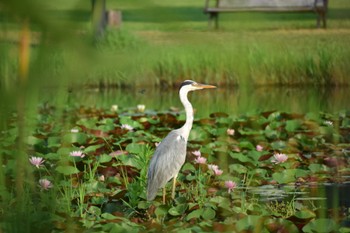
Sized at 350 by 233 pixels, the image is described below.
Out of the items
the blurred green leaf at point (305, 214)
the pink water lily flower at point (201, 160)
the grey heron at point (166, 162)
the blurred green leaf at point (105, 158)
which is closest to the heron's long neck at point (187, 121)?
the grey heron at point (166, 162)

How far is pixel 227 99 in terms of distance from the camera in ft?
37.3

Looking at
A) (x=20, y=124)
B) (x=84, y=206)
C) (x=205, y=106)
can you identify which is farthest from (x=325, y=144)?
(x=20, y=124)

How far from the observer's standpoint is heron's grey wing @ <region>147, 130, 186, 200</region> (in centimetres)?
441

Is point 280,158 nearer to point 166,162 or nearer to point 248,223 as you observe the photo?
point 166,162

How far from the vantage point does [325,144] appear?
6.71m

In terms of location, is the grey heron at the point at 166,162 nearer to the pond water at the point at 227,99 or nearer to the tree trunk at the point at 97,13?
the tree trunk at the point at 97,13

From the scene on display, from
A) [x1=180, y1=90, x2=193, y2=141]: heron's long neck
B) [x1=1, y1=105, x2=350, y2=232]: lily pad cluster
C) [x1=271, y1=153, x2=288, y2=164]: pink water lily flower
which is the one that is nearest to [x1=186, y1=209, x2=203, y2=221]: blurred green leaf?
[x1=1, y1=105, x2=350, y2=232]: lily pad cluster

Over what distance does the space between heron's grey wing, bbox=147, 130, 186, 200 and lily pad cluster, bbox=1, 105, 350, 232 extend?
9cm

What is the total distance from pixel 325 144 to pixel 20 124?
5.98 m

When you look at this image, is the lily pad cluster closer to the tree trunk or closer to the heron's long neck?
the heron's long neck

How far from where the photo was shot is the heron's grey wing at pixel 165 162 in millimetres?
4406

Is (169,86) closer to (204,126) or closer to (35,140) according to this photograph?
(204,126)

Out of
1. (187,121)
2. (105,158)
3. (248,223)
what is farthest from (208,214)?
(105,158)

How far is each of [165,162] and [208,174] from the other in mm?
861
